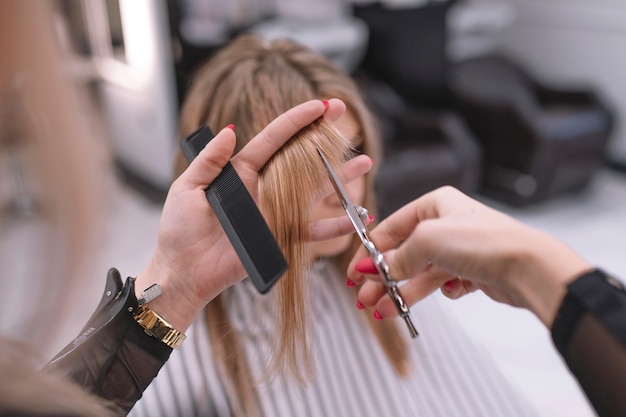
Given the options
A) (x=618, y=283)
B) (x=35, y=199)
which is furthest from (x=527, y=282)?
(x=35, y=199)

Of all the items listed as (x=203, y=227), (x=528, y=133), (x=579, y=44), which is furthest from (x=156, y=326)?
(x=579, y=44)

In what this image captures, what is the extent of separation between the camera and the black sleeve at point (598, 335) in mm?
528

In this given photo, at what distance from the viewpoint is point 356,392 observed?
1096 millimetres

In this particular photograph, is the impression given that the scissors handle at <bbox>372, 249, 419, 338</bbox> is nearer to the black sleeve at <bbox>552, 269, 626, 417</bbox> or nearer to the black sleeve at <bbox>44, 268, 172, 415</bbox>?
the black sleeve at <bbox>552, 269, 626, 417</bbox>

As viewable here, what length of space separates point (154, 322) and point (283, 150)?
28 cm

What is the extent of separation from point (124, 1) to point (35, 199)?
2.61 metres

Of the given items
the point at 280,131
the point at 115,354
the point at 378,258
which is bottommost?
the point at 115,354

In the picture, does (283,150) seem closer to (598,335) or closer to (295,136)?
(295,136)

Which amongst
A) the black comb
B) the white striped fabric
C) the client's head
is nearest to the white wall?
the white striped fabric

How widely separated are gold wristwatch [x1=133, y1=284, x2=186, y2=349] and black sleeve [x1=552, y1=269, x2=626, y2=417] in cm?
47

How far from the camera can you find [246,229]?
62 centimetres

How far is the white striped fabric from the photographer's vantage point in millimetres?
991

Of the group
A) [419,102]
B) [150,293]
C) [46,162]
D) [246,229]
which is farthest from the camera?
[419,102]

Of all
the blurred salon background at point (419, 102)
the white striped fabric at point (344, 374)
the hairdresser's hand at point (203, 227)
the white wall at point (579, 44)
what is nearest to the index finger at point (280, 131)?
the hairdresser's hand at point (203, 227)
